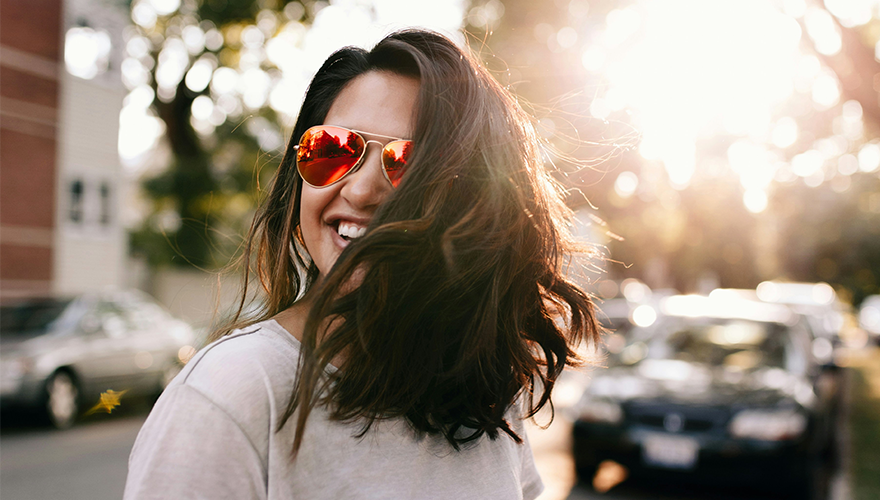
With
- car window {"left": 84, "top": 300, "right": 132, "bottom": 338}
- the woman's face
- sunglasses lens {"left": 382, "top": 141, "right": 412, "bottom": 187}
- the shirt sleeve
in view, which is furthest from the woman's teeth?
car window {"left": 84, "top": 300, "right": 132, "bottom": 338}

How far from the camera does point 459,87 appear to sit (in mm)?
1494

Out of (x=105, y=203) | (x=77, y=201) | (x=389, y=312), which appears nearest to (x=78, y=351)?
(x=389, y=312)

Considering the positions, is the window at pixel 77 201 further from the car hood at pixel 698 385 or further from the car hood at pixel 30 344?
the car hood at pixel 698 385

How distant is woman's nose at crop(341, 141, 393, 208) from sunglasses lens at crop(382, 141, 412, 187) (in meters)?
0.02

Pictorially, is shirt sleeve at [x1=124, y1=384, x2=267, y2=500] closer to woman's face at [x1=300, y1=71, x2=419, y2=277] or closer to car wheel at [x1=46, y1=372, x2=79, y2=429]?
woman's face at [x1=300, y1=71, x2=419, y2=277]

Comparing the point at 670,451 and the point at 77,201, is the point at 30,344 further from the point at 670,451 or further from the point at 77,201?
the point at 77,201

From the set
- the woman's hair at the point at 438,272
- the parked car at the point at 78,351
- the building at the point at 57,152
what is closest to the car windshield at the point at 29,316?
the parked car at the point at 78,351

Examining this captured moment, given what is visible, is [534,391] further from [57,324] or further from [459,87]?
[57,324]

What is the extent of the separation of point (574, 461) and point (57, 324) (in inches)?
277

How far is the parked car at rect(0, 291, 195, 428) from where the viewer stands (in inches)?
336

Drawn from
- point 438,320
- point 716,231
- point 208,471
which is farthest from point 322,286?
point 716,231

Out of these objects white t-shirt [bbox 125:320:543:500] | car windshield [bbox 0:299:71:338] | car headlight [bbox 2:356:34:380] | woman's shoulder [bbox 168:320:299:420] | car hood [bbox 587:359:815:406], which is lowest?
car headlight [bbox 2:356:34:380]

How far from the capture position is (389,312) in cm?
130

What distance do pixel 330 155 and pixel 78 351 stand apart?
9153mm
